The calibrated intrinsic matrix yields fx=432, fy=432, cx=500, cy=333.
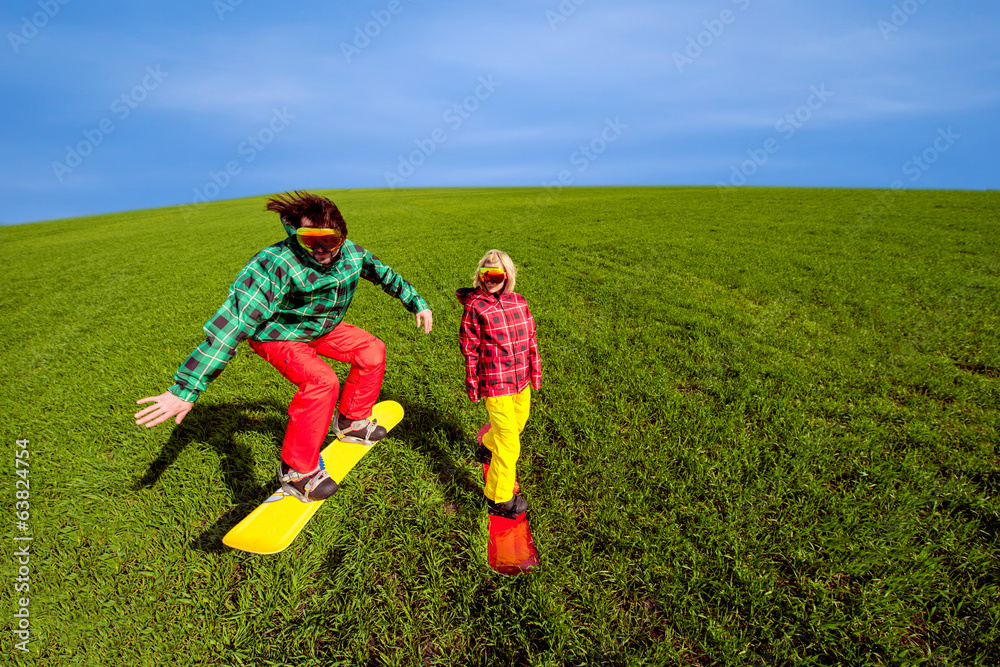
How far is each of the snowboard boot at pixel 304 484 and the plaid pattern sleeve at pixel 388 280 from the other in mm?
1561

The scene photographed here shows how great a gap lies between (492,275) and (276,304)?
1.56 m

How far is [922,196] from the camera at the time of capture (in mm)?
25703

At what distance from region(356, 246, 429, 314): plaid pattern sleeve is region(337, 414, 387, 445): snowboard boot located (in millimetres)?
1193

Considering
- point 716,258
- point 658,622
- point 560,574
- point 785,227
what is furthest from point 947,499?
point 785,227

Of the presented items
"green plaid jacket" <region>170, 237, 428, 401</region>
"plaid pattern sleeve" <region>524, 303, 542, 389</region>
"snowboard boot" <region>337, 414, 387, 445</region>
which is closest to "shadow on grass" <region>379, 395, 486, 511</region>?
"snowboard boot" <region>337, 414, 387, 445</region>

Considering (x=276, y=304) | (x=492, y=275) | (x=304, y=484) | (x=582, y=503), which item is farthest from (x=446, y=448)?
(x=276, y=304)

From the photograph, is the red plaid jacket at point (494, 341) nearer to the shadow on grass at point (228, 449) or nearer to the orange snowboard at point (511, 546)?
the orange snowboard at point (511, 546)

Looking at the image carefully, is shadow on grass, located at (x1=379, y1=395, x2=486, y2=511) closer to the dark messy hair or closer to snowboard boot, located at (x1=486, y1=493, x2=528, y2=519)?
snowboard boot, located at (x1=486, y1=493, x2=528, y2=519)

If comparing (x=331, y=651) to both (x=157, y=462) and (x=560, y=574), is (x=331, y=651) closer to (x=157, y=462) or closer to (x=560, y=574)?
(x=560, y=574)

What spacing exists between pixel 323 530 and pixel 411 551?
73cm

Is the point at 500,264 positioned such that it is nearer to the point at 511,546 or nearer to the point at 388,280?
the point at 388,280

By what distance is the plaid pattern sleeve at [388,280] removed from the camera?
369 centimetres

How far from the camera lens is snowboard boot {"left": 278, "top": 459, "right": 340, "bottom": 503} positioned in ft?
11.0

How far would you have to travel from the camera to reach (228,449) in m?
4.18
